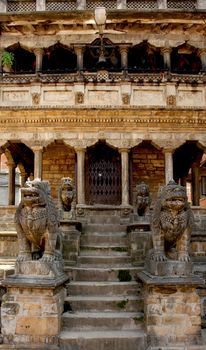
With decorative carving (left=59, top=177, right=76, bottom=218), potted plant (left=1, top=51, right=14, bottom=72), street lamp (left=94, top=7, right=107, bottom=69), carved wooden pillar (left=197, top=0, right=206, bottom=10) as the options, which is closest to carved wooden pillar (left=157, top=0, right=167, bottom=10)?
carved wooden pillar (left=197, top=0, right=206, bottom=10)

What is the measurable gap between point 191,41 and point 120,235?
30.6 feet

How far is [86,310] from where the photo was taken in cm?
734

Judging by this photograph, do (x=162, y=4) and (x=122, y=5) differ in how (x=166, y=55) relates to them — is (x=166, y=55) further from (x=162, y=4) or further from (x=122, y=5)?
(x=122, y=5)

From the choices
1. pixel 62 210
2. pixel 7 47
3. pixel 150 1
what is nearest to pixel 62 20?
pixel 7 47

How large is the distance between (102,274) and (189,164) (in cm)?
1085

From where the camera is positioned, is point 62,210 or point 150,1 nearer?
point 62,210

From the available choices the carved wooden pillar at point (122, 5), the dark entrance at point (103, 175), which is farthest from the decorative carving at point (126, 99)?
the carved wooden pillar at point (122, 5)

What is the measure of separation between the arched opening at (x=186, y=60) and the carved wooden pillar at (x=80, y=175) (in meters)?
5.17

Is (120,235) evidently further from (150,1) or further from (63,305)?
(150,1)

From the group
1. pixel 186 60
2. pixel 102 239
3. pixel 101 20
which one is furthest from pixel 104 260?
pixel 186 60

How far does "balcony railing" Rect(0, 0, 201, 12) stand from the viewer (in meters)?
16.5

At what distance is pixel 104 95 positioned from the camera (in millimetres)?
14898

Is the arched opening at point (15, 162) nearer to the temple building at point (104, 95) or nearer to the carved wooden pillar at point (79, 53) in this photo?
the temple building at point (104, 95)

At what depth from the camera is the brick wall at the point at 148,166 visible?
54.2 ft
